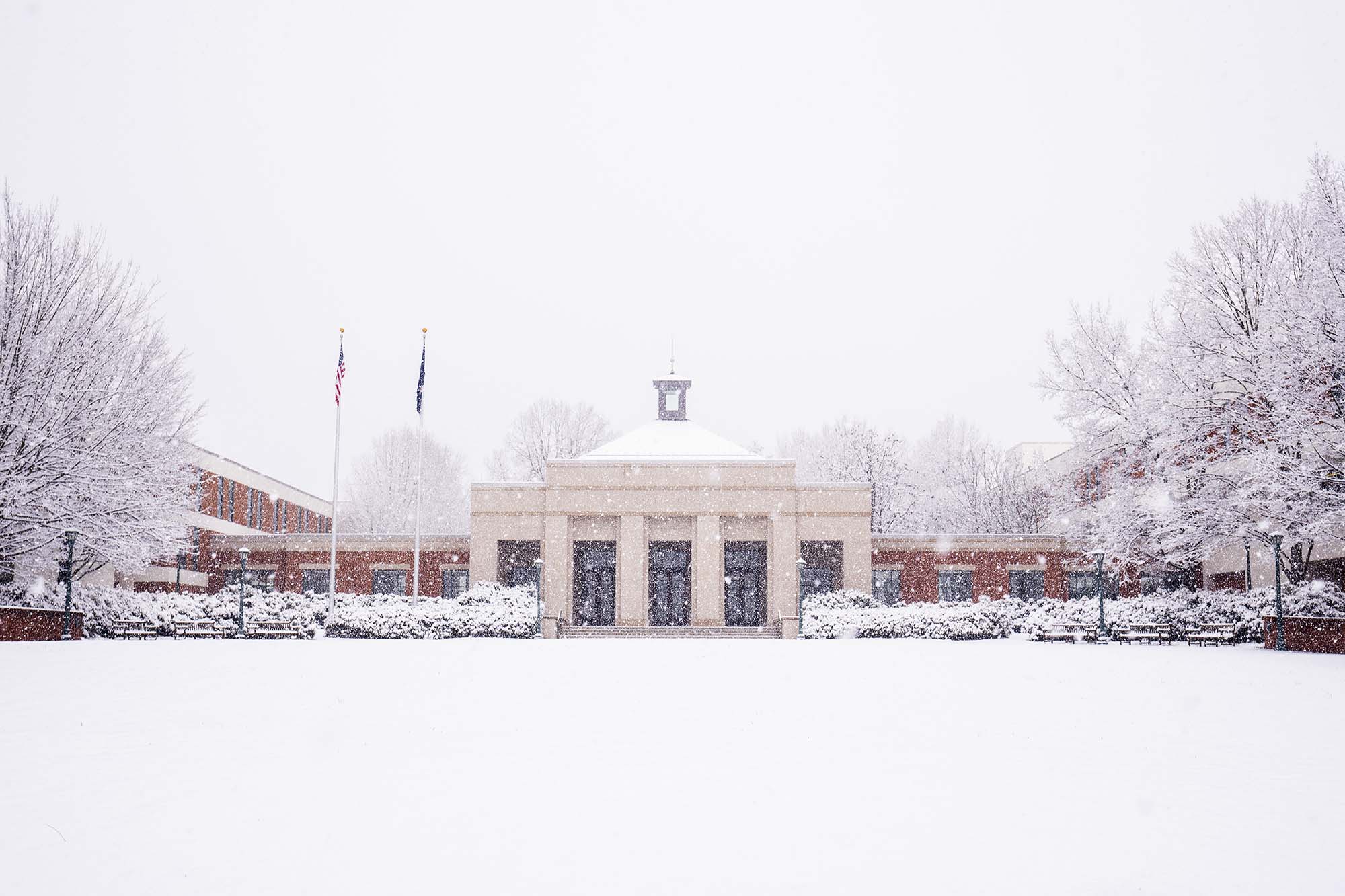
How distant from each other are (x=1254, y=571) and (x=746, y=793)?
105ft

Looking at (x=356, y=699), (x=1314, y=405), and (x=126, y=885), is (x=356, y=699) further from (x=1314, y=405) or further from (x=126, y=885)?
(x=1314, y=405)

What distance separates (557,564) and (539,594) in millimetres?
3587

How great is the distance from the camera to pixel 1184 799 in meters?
7.25

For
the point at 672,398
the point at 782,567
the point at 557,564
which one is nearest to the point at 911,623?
the point at 782,567

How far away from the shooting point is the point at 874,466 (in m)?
55.0

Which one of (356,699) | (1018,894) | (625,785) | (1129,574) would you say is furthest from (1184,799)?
(1129,574)

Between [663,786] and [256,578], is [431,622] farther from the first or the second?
[663,786]

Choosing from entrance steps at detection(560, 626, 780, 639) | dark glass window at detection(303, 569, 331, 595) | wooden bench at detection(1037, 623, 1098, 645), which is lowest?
entrance steps at detection(560, 626, 780, 639)

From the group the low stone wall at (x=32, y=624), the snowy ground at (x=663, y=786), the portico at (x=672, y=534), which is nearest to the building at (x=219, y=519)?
the low stone wall at (x=32, y=624)

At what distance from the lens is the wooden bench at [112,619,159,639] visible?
27.6 meters

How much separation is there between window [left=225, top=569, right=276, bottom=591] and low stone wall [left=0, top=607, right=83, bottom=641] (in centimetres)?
1891

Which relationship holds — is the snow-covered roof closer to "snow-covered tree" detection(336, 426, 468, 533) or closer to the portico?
the portico

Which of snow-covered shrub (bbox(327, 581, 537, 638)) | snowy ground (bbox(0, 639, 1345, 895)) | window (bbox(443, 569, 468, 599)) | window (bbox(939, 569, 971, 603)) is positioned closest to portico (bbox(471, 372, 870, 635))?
window (bbox(443, 569, 468, 599))

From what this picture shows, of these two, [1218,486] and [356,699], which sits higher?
[1218,486]
